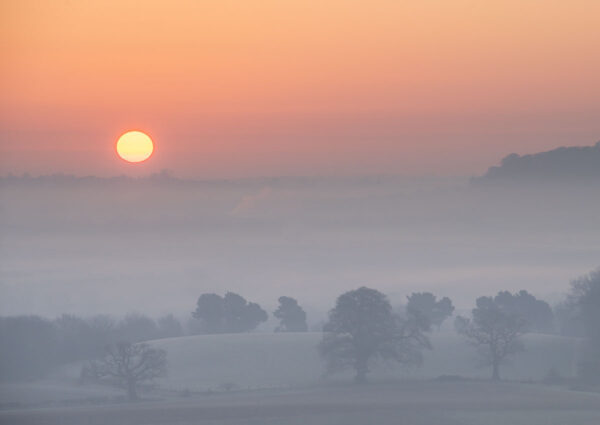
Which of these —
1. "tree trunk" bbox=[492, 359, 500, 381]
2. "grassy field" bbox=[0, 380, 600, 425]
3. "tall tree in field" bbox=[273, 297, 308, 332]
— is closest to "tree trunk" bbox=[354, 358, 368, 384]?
"grassy field" bbox=[0, 380, 600, 425]

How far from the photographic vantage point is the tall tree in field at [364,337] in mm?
70250

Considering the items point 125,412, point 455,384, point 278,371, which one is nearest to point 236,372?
point 278,371

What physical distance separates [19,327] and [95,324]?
41.4 ft

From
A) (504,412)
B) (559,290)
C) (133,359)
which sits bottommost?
(504,412)

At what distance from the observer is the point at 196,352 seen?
87.8m

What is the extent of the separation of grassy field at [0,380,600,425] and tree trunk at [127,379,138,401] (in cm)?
192

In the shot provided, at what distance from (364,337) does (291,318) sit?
49.7m

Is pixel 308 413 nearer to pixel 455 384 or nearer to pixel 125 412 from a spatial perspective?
pixel 125 412

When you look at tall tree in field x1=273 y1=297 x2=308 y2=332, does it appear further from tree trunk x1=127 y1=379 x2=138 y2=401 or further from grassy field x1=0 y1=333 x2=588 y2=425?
tree trunk x1=127 y1=379 x2=138 y2=401

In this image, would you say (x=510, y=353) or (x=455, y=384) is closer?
(x=455, y=384)

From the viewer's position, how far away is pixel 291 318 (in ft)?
395

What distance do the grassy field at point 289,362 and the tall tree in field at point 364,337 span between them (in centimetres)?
96

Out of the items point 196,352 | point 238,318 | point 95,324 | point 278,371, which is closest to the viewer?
point 278,371

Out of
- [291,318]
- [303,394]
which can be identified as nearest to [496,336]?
[303,394]
